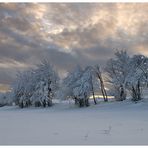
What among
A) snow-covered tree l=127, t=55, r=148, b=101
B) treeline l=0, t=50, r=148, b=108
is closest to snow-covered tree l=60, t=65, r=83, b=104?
treeline l=0, t=50, r=148, b=108

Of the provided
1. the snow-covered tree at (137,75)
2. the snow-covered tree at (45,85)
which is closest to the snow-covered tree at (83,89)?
the snow-covered tree at (45,85)

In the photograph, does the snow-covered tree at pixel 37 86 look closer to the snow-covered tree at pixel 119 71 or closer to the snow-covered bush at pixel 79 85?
the snow-covered bush at pixel 79 85

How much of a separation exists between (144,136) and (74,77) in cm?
5721

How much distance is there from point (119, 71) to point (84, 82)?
937 centimetres

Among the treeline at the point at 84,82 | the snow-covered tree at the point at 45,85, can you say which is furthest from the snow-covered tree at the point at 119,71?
the snow-covered tree at the point at 45,85

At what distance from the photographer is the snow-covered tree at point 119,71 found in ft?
222

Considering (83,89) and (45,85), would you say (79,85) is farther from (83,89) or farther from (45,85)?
(45,85)

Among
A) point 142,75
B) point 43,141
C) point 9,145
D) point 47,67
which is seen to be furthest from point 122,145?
point 47,67

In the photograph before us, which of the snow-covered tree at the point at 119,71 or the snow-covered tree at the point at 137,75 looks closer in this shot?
the snow-covered tree at the point at 137,75

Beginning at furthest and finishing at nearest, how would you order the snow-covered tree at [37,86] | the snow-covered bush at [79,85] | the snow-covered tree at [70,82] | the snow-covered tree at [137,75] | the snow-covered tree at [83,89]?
1. the snow-covered tree at [37,86]
2. the snow-covered tree at [70,82]
3. the snow-covered bush at [79,85]
4. the snow-covered tree at [83,89]
5. the snow-covered tree at [137,75]

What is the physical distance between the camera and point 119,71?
70438mm

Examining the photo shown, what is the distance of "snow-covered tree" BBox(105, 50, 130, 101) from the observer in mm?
67688

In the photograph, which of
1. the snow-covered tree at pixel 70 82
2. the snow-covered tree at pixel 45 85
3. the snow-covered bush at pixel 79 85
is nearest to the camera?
the snow-covered bush at pixel 79 85

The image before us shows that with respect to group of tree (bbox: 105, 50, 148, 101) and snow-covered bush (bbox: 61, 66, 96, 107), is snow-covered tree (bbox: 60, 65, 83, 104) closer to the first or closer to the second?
snow-covered bush (bbox: 61, 66, 96, 107)
